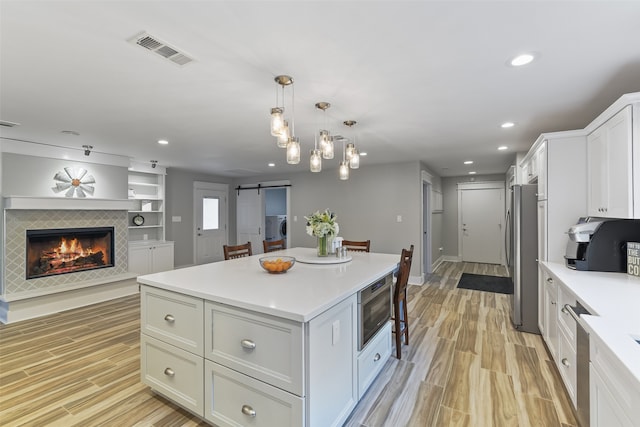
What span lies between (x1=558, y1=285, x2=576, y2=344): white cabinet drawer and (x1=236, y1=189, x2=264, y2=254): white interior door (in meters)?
6.36

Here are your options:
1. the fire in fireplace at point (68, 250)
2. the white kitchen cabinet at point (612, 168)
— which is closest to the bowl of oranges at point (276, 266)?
the white kitchen cabinet at point (612, 168)

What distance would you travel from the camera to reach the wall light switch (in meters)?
1.68

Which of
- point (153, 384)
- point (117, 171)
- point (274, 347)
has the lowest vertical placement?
point (153, 384)

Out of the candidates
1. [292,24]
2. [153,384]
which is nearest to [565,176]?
[292,24]

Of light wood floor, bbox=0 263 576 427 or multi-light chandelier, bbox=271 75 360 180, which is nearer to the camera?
light wood floor, bbox=0 263 576 427

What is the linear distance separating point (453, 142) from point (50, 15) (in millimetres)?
4111

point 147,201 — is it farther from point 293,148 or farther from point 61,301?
point 293,148

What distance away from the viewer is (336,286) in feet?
6.14

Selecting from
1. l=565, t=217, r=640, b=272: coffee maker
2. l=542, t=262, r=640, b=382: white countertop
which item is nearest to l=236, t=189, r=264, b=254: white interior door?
l=542, t=262, r=640, b=382: white countertop

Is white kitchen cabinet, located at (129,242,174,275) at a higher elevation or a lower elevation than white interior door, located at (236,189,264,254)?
lower

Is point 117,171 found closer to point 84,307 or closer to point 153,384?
point 84,307

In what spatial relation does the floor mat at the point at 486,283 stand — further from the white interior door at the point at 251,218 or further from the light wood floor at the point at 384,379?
the white interior door at the point at 251,218

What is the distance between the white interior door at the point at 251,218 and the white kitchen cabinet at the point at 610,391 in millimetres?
6912

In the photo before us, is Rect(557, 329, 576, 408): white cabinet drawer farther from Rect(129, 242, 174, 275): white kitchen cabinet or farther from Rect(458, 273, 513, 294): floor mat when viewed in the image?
Rect(129, 242, 174, 275): white kitchen cabinet
